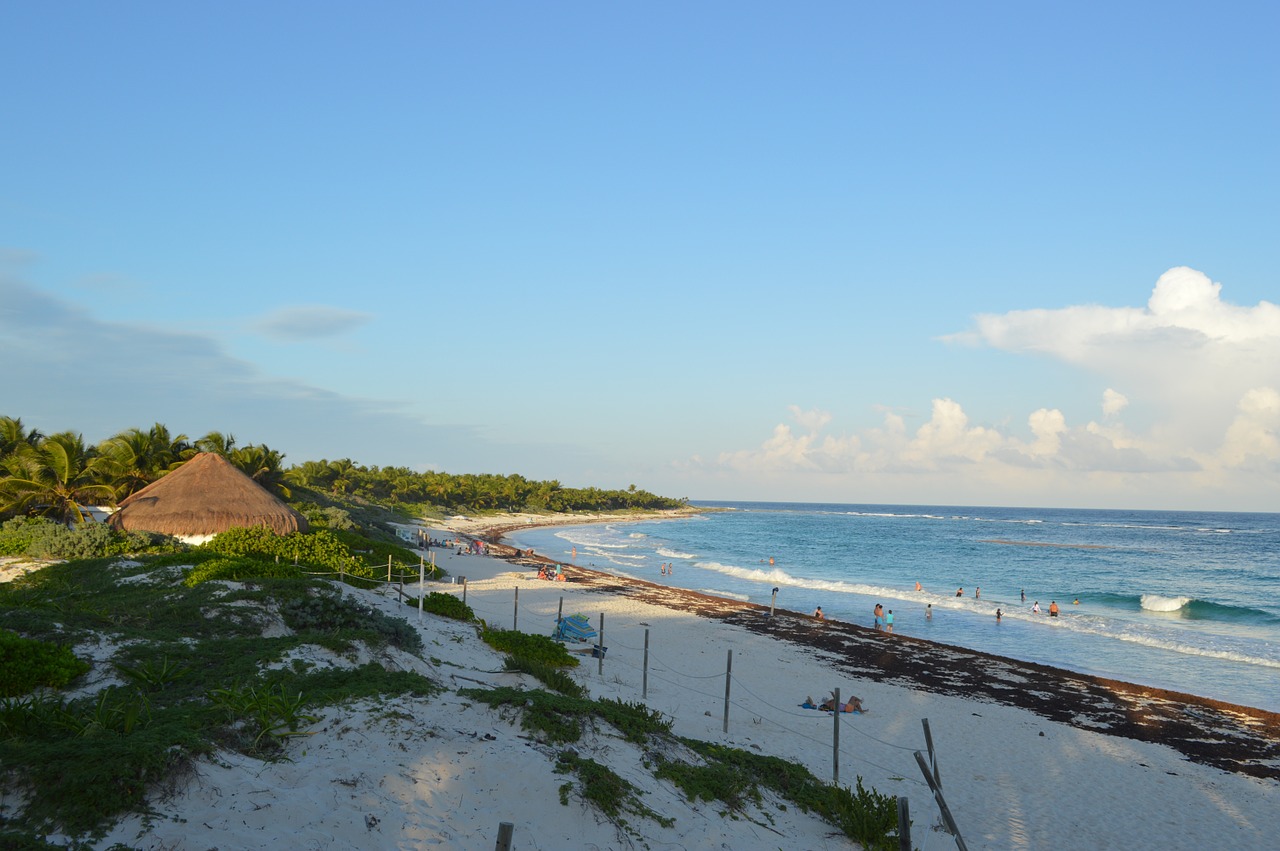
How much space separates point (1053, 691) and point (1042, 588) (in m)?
31.4

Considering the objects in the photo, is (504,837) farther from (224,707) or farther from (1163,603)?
(1163,603)

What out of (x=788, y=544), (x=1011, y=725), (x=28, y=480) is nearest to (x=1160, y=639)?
(x=1011, y=725)

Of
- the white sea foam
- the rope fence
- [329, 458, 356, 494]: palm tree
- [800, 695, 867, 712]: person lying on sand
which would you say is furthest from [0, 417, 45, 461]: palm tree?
the white sea foam

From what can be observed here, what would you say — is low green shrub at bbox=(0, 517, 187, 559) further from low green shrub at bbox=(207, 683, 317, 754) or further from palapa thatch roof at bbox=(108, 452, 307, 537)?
low green shrub at bbox=(207, 683, 317, 754)

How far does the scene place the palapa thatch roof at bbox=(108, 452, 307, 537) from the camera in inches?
1046

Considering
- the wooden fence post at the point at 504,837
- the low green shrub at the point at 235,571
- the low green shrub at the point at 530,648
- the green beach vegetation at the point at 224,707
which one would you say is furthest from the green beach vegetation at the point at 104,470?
the wooden fence post at the point at 504,837

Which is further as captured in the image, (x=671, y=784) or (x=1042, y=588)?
(x=1042, y=588)

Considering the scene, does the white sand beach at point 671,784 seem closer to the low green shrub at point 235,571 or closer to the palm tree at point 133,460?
the low green shrub at point 235,571

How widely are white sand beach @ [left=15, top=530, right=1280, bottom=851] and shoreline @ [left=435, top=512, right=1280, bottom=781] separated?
2.95 ft

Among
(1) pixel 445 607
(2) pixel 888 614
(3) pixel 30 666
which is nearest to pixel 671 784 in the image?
(3) pixel 30 666

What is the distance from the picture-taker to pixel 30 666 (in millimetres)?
9805

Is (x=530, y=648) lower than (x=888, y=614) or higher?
higher

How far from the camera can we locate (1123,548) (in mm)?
80938

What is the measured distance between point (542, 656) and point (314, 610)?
510cm
